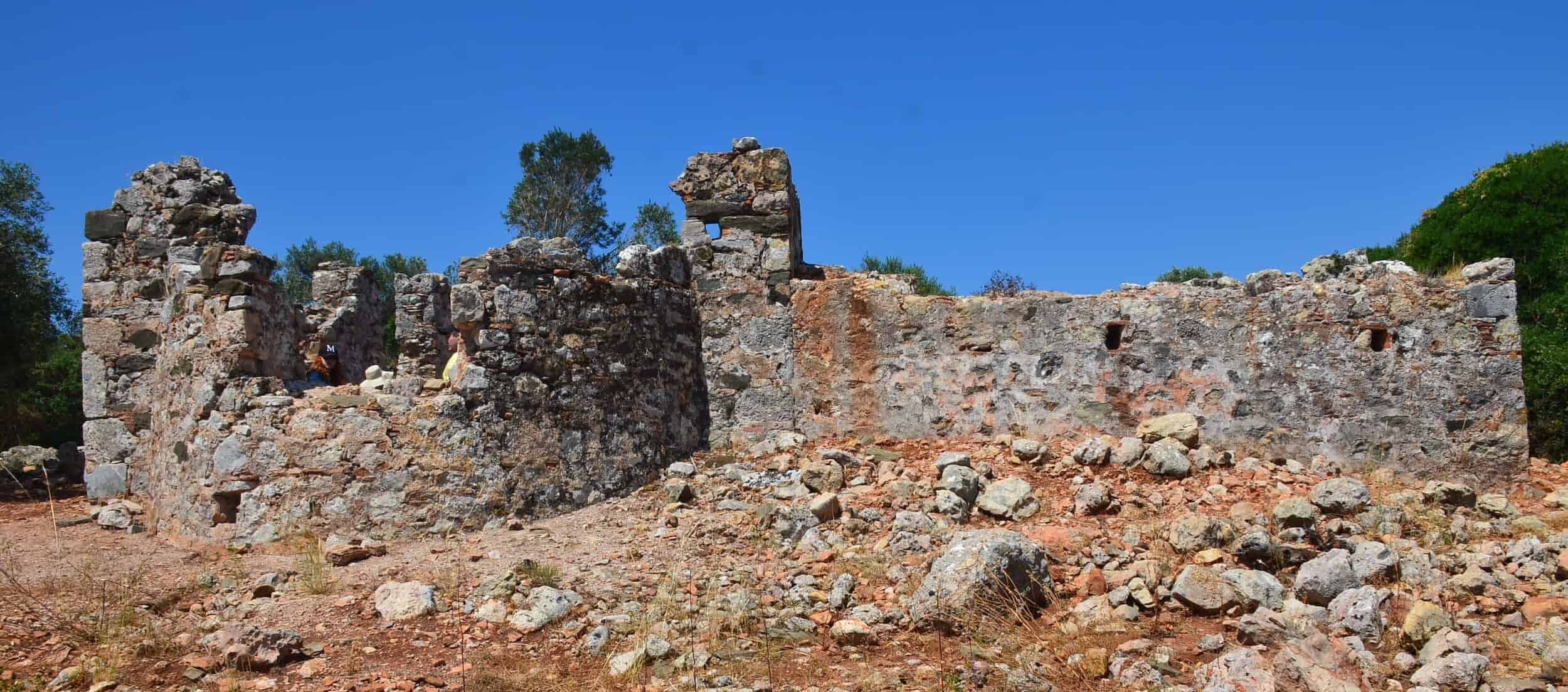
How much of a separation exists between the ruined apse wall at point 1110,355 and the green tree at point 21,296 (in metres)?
10.6

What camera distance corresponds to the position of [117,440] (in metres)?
10.4

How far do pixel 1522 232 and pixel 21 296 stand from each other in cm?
2203

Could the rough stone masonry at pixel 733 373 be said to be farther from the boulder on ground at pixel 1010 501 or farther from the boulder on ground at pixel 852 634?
the boulder on ground at pixel 852 634

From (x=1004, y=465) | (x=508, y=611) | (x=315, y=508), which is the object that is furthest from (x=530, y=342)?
(x=1004, y=465)

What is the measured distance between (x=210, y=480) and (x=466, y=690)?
394cm

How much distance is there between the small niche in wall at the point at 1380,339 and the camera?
809 cm

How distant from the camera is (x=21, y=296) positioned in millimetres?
14070

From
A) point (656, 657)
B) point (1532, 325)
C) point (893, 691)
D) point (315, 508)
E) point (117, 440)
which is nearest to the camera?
point (893, 691)

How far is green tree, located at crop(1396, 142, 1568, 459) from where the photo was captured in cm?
1431

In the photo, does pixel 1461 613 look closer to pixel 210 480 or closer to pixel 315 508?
pixel 315 508

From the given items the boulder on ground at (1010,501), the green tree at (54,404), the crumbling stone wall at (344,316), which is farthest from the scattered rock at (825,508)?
the green tree at (54,404)

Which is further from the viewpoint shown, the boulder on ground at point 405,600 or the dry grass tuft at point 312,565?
the dry grass tuft at point 312,565

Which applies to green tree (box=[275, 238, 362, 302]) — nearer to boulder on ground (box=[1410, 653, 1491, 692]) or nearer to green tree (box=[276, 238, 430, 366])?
green tree (box=[276, 238, 430, 366])

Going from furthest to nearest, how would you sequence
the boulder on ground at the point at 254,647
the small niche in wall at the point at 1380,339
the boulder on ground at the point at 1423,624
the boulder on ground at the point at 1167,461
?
the small niche in wall at the point at 1380,339
the boulder on ground at the point at 1167,461
the boulder on ground at the point at 254,647
the boulder on ground at the point at 1423,624
